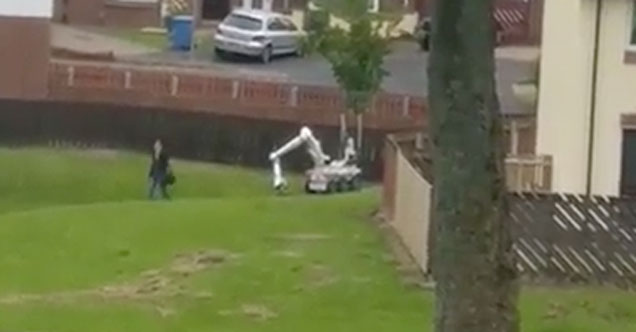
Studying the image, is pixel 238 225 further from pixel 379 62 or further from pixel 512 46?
pixel 512 46

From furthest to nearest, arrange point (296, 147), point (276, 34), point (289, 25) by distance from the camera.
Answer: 1. point (289, 25)
2. point (276, 34)
3. point (296, 147)

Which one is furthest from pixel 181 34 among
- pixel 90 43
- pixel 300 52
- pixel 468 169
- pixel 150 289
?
pixel 468 169

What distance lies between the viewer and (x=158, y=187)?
44406mm

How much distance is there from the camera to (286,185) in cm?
4703

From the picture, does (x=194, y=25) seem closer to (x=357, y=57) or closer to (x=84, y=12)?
(x=84, y=12)

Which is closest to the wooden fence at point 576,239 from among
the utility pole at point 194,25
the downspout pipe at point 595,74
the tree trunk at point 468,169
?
the tree trunk at point 468,169

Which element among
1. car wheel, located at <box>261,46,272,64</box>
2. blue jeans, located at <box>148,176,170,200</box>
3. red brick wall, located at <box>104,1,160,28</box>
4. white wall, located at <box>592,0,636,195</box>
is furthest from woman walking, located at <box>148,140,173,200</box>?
red brick wall, located at <box>104,1,160,28</box>

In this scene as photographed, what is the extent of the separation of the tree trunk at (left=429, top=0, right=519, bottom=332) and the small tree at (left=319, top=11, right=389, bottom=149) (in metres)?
35.1

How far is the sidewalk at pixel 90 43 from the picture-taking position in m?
63.2

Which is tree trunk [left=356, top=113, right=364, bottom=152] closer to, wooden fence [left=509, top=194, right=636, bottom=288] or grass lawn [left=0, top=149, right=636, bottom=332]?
grass lawn [left=0, top=149, right=636, bottom=332]

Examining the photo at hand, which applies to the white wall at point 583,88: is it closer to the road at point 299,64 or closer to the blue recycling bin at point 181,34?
the road at point 299,64

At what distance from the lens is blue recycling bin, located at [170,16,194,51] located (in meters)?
65.5

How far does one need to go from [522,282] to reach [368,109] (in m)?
27.2

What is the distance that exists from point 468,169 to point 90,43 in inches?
2028
